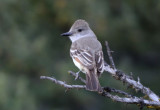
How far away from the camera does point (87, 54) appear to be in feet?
23.3

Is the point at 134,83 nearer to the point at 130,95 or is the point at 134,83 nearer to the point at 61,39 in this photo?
the point at 130,95

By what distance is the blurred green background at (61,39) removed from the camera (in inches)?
531

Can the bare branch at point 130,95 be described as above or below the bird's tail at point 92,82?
below

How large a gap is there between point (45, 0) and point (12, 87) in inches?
127

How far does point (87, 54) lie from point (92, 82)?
3.12 ft

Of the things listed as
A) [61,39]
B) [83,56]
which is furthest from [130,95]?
[61,39]

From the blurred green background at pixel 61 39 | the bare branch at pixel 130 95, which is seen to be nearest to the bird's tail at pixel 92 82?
the bare branch at pixel 130 95

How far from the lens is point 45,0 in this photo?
14.5 m

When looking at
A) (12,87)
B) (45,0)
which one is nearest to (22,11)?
(45,0)

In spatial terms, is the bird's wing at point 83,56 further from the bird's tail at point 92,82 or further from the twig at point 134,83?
the twig at point 134,83

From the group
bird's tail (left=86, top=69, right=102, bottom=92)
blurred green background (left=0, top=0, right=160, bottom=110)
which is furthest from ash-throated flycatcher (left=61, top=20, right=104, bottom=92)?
blurred green background (left=0, top=0, right=160, bottom=110)

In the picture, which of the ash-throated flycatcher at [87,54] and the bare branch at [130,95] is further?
the ash-throated flycatcher at [87,54]

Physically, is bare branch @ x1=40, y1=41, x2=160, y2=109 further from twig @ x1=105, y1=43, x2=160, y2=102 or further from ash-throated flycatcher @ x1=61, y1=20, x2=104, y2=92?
ash-throated flycatcher @ x1=61, y1=20, x2=104, y2=92

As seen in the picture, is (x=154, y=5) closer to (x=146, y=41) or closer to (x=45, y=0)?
(x=146, y=41)
